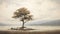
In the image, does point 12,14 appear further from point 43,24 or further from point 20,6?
point 43,24

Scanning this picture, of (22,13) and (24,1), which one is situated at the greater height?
(24,1)

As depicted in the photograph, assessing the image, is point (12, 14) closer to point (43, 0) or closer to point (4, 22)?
point (4, 22)

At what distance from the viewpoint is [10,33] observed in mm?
1876

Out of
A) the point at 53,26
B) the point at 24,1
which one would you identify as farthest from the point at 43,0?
the point at 53,26

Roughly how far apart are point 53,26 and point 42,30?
0.18 meters

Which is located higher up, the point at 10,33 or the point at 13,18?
the point at 13,18

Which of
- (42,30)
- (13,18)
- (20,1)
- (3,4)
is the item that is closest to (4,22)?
(13,18)

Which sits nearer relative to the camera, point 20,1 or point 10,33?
point 10,33

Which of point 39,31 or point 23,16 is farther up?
point 23,16

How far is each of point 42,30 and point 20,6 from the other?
0.49m

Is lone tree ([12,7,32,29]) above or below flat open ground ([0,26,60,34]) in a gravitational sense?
above

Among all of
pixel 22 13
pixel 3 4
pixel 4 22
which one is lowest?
pixel 4 22

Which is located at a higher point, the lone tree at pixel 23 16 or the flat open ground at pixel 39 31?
the lone tree at pixel 23 16

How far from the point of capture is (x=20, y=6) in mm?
1981
